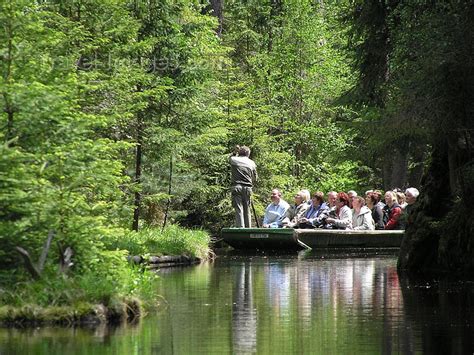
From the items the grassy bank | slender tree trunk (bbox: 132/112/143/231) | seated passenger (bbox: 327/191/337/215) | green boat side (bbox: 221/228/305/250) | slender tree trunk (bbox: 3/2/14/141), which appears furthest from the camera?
seated passenger (bbox: 327/191/337/215)

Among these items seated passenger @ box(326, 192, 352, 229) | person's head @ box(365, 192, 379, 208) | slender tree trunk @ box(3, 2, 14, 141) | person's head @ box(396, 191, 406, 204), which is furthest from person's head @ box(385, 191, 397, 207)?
slender tree trunk @ box(3, 2, 14, 141)

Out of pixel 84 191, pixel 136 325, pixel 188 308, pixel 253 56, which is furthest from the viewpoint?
pixel 253 56

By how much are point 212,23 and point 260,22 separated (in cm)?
2059

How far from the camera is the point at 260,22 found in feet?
166

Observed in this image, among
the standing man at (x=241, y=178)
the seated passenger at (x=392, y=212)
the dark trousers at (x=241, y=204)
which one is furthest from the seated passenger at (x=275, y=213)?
the seated passenger at (x=392, y=212)

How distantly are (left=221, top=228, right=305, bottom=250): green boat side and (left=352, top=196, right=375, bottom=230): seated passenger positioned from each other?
2138mm

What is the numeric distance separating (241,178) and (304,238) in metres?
2.09

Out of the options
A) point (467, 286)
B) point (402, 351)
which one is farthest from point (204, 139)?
point (402, 351)

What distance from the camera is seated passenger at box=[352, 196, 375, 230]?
31172mm

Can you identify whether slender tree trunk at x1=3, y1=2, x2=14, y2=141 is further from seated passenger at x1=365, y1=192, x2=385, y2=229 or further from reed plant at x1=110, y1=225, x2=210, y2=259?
seated passenger at x1=365, y1=192, x2=385, y2=229

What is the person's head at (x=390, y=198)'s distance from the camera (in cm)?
3078

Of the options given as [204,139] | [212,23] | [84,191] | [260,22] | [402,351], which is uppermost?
[260,22]

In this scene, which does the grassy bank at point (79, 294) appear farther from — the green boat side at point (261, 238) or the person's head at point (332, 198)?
the person's head at point (332, 198)

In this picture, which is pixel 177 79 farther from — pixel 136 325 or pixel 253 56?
pixel 253 56
